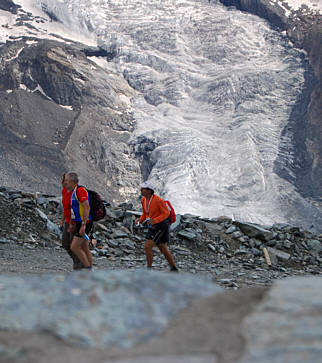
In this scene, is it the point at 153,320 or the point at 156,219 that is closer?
the point at 153,320

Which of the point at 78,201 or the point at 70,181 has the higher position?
the point at 70,181

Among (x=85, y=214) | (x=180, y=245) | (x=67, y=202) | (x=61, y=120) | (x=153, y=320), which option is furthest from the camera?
(x=61, y=120)

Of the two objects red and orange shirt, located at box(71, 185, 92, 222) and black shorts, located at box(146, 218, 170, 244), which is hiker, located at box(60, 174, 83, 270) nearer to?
red and orange shirt, located at box(71, 185, 92, 222)

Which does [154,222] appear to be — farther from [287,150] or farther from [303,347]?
[287,150]

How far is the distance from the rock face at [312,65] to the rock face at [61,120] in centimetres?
1993

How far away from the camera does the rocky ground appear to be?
743 cm

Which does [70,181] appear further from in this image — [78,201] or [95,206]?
[95,206]

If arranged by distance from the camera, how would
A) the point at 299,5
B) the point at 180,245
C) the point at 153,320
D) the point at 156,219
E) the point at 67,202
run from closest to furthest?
1. the point at 153,320
2. the point at 67,202
3. the point at 156,219
4. the point at 180,245
5. the point at 299,5

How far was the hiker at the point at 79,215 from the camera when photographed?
420 centimetres

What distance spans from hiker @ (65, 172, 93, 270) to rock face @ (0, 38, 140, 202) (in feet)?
117

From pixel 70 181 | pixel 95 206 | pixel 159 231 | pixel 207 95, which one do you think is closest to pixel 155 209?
pixel 159 231

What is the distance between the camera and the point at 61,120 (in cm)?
5325

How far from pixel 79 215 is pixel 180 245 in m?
5.75

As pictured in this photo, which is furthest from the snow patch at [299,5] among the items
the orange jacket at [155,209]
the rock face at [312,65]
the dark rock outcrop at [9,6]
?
the orange jacket at [155,209]
